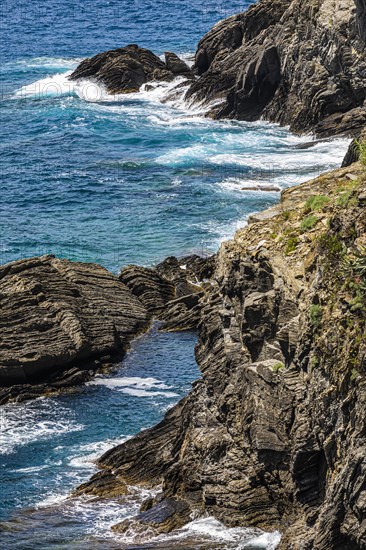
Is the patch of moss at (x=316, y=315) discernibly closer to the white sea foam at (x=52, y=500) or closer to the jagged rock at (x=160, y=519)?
the jagged rock at (x=160, y=519)

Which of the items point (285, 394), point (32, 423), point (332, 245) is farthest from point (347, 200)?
point (32, 423)

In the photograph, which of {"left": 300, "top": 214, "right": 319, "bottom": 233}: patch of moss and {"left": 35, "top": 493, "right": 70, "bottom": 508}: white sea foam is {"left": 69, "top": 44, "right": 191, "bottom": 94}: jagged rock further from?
{"left": 300, "top": 214, "right": 319, "bottom": 233}: patch of moss

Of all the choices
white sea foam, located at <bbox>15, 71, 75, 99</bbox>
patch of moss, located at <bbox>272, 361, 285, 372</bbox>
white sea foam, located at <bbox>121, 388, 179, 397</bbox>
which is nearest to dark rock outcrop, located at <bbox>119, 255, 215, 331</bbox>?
white sea foam, located at <bbox>121, 388, 179, 397</bbox>

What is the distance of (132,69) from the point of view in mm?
88438

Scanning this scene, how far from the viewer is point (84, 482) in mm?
31531

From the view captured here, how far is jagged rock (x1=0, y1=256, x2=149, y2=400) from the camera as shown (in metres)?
39.0

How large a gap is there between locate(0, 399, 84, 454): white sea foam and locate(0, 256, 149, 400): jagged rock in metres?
1.01

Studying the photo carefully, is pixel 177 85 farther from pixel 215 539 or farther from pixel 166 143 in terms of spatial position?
pixel 215 539

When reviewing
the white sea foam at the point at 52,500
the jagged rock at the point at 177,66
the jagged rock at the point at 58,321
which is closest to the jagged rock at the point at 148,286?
the jagged rock at the point at 58,321

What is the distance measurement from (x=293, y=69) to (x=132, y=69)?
2219 cm

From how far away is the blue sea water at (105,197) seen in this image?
3212 centimetres

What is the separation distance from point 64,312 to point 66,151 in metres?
33.4

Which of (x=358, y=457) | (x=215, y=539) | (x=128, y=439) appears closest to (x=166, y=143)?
(x=128, y=439)

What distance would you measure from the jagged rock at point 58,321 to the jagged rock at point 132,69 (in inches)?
1751
